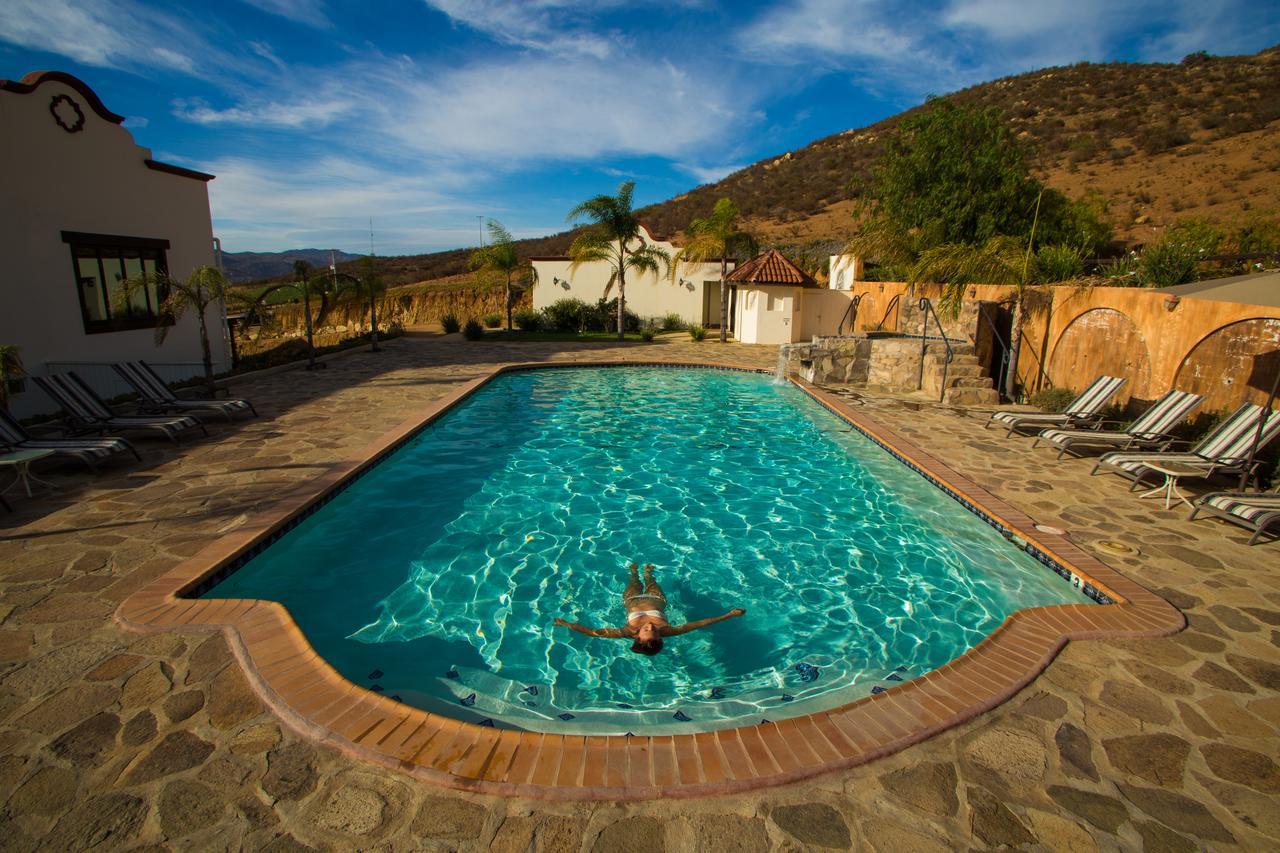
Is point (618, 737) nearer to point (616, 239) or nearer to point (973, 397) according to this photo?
point (973, 397)

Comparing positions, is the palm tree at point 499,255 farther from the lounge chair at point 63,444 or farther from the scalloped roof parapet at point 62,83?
the lounge chair at point 63,444

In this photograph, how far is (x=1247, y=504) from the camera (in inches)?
240

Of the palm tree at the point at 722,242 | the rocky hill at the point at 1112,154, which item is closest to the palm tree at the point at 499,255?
the palm tree at the point at 722,242

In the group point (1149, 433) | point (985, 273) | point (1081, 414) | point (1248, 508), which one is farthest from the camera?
point (985, 273)

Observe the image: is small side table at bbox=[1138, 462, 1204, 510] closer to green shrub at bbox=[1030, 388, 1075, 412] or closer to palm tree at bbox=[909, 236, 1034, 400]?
green shrub at bbox=[1030, 388, 1075, 412]

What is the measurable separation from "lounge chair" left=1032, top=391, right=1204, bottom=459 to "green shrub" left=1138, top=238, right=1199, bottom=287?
4.65 m

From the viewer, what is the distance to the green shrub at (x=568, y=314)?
26.6 meters

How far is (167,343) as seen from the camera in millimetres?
14609

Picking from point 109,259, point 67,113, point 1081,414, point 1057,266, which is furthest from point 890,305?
point 67,113

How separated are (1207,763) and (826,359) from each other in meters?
12.5

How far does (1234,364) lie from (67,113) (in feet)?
67.8

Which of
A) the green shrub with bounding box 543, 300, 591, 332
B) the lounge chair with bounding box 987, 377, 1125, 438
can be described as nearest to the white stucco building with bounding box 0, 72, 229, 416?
the green shrub with bounding box 543, 300, 591, 332

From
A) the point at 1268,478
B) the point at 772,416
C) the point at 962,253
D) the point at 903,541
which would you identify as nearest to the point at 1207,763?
the point at 903,541

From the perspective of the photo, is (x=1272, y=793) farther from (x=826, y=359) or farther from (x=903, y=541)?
(x=826, y=359)
